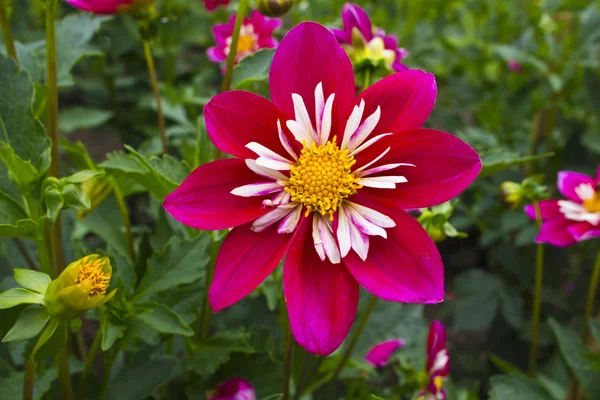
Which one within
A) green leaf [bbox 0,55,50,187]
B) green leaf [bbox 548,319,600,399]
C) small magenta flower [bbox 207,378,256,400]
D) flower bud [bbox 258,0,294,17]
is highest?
flower bud [bbox 258,0,294,17]

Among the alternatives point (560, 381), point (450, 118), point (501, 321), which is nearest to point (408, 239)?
point (560, 381)

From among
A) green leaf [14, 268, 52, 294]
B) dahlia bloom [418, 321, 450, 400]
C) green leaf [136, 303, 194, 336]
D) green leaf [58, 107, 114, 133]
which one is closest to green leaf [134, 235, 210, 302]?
green leaf [136, 303, 194, 336]

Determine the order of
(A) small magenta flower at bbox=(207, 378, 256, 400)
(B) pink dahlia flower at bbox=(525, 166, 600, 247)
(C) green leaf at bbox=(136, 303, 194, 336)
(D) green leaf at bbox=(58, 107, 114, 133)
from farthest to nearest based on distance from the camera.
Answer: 1. (D) green leaf at bbox=(58, 107, 114, 133)
2. (B) pink dahlia flower at bbox=(525, 166, 600, 247)
3. (A) small magenta flower at bbox=(207, 378, 256, 400)
4. (C) green leaf at bbox=(136, 303, 194, 336)

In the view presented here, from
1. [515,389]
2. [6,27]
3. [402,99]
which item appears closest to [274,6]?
[402,99]

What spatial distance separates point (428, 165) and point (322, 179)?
10 centimetres

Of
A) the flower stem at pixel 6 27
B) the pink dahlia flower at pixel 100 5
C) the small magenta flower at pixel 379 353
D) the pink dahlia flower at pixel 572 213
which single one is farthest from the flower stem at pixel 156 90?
the pink dahlia flower at pixel 572 213

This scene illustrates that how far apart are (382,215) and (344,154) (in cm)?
7

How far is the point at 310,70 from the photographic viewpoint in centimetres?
58

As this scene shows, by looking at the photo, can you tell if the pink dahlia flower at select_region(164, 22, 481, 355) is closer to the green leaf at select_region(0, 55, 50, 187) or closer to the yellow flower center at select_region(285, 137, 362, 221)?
the yellow flower center at select_region(285, 137, 362, 221)

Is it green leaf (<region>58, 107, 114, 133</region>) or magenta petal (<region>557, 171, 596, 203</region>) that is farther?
green leaf (<region>58, 107, 114, 133</region>)

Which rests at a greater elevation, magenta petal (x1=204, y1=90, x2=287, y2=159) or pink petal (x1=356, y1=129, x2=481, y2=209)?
magenta petal (x1=204, y1=90, x2=287, y2=159)

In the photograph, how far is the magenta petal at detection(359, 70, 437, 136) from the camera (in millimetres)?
562

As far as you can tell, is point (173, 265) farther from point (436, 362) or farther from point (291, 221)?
point (436, 362)

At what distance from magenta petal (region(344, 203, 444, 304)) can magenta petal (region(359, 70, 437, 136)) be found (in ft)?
0.27
